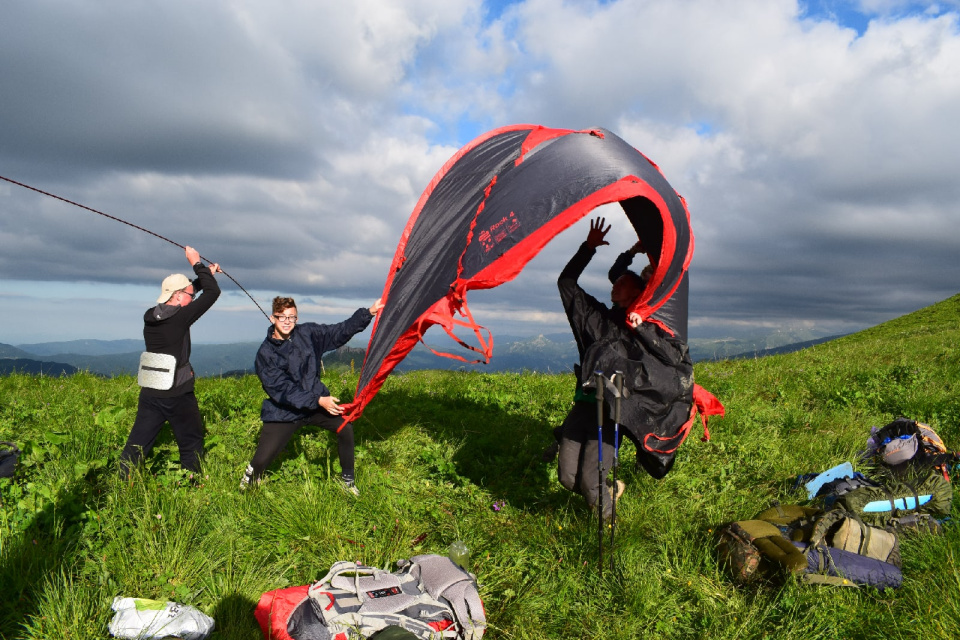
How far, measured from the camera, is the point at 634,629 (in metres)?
3.55

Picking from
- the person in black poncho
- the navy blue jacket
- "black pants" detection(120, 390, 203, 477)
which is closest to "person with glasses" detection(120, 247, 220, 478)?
"black pants" detection(120, 390, 203, 477)

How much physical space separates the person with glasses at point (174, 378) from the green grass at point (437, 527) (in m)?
0.26

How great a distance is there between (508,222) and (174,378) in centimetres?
387

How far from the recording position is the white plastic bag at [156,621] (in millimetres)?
3109

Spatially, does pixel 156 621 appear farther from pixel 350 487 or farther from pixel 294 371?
pixel 294 371

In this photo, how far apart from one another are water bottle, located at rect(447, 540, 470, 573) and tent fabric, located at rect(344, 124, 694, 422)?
5.17 feet

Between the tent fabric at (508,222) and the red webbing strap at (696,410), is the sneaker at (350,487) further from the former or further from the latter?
the red webbing strap at (696,410)

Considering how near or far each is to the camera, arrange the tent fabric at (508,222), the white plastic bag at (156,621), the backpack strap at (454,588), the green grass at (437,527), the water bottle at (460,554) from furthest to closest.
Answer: the water bottle at (460,554), the tent fabric at (508,222), the green grass at (437,527), the backpack strap at (454,588), the white plastic bag at (156,621)

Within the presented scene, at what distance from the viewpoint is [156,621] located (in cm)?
317

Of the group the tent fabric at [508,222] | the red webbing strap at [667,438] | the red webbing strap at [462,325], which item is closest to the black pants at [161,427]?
the tent fabric at [508,222]

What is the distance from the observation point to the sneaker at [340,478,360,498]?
16.4 feet

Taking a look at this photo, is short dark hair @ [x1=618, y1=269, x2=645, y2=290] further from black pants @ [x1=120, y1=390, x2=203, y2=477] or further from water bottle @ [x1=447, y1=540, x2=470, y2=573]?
black pants @ [x1=120, y1=390, x2=203, y2=477]

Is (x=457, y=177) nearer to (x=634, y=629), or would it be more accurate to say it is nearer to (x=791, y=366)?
(x=634, y=629)

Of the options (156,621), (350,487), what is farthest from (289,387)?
(156,621)
